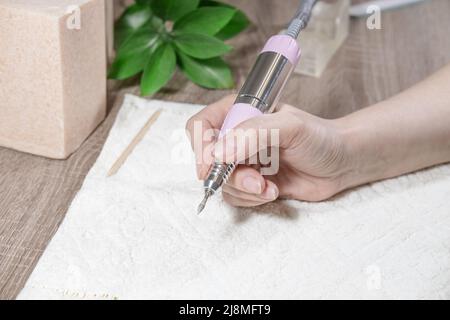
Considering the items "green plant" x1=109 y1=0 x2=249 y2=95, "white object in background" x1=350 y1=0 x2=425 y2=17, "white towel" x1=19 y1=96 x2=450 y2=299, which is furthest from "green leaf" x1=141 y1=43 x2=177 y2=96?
"white object in background" x1=350 y1=0 x2=425 y2=17

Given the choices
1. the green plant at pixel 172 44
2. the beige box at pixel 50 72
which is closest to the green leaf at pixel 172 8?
the green plant at pixel 172 44

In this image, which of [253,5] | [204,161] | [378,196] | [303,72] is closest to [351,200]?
[378,196]

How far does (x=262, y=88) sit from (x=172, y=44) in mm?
259

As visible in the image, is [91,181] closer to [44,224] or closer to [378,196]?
[44,224]

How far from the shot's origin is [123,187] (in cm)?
69

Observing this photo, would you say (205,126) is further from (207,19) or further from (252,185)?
(207,19)

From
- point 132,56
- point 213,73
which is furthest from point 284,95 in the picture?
point 132,56

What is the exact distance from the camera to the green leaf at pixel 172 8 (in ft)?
2.80

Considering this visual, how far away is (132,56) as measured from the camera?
838 mm

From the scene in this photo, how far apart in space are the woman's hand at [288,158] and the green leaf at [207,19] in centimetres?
18

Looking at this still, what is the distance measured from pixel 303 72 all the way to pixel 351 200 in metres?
0.28

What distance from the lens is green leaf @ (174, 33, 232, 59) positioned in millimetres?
824

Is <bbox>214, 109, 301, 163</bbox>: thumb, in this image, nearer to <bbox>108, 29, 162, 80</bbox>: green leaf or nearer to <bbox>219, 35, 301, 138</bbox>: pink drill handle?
<bbox>219, 35, 301, 138</bbox>: pink drill handle

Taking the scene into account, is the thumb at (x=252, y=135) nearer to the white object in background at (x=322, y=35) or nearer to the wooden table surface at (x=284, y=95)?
the wooden table surface at (x=284, y=95)
